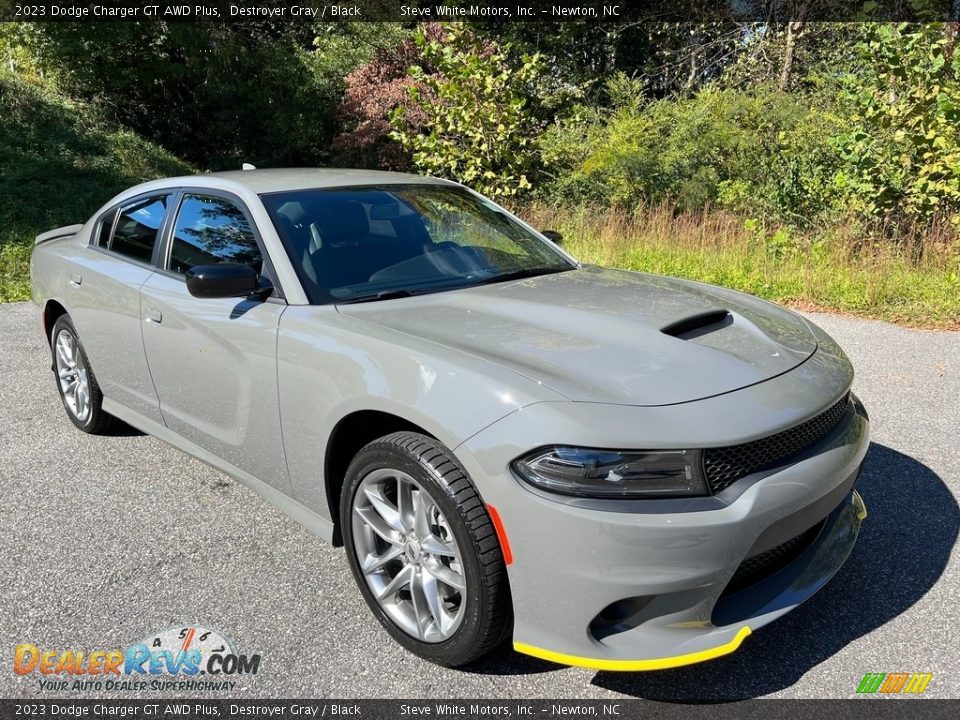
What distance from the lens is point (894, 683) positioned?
8.03ft

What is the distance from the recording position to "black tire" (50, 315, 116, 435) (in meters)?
4.46

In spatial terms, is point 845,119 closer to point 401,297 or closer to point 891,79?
point 891,79

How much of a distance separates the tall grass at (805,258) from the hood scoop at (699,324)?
480cm

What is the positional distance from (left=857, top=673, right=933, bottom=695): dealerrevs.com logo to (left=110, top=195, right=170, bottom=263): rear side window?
11.7ft

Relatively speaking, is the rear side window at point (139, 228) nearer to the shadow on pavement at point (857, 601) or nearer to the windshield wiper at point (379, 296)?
the windshield wiper at point (379, 296)

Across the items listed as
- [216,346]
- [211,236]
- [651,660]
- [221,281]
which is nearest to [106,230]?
[211,236]

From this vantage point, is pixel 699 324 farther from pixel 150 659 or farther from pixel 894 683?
pixel 150 659

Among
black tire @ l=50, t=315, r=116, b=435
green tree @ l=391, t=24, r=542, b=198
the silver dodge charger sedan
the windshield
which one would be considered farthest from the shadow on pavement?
green tree @ l=391, t=24, r=542, b=198

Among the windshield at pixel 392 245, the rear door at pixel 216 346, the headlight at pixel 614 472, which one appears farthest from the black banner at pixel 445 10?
the headlight at pixel 614 472

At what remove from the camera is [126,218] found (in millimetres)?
4332

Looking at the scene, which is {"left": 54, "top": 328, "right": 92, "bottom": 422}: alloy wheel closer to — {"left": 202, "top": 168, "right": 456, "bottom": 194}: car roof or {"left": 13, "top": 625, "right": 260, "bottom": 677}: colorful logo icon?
{"left": 202, "top": 168, "right": 456, "bottom": 194}: car roof

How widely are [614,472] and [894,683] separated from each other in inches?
47.4

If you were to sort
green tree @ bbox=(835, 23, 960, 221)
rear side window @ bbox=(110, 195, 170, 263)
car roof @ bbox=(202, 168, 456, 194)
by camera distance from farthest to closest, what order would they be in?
green tree @ bbox=(835, 23, 960, 221) < rear side window @ bbox=(110, 195, 170, 263) < car roof @ bbox=(202, 168, 456, 194)

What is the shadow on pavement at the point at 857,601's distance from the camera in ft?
8.11
